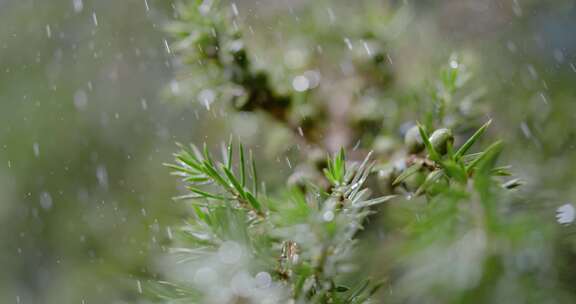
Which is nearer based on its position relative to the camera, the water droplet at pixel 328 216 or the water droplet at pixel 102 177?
the water droplet at pixel 328 216

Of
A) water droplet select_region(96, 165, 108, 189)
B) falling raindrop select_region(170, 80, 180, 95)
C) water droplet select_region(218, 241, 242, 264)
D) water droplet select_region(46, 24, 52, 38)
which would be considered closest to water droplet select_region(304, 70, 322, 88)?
falling raindrop select_region(170, 80, 180, 95)

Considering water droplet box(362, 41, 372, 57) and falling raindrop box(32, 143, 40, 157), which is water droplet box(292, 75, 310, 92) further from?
falling raindrop box(32, 143, 40, 157)

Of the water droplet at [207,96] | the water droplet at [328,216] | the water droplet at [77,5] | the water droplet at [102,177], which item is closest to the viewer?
the water droplet at [328,216]

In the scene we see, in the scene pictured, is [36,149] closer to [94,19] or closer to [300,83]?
[94,19]

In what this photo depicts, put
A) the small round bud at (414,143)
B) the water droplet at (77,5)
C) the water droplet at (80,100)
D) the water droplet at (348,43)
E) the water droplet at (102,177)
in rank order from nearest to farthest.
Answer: the small round bud at (414,143) < the water droplet at (348,43) < the water droplet at (102,177) < the water droplet at (80,100) < the water droplet at (77,5)

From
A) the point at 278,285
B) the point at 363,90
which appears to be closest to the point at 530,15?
the point at 363,90

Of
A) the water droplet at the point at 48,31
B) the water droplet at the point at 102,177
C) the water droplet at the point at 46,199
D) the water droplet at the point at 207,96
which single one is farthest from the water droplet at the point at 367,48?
the water droplet at the point at 48,31

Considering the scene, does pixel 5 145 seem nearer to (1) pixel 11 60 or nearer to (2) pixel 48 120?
(2) pixel 48 120

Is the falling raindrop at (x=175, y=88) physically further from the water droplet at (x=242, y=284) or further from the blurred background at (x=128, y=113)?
the water droplet at (x=242, y=284)

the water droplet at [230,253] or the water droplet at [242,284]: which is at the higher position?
the water droplet at [230,253]
